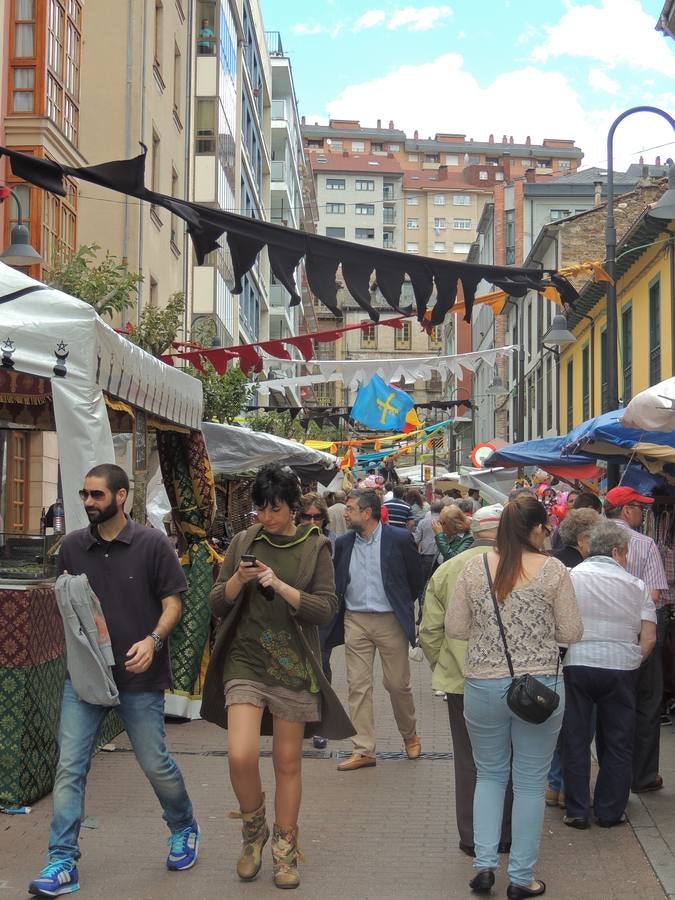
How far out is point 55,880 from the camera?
5.35m

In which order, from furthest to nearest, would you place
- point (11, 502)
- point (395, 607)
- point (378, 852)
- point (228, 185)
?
point (228, 185) → point (11, 502) → point (395, 607) → point (378, 852)

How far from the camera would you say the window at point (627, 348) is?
30.1 metres

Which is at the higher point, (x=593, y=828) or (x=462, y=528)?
(x=462, y=528)

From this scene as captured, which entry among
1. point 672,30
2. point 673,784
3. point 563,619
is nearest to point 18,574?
point 563,619

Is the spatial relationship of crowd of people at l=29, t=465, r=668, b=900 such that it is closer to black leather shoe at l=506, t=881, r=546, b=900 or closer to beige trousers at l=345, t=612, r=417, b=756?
black leather shoe at l=506, t=881, r=546, b=900

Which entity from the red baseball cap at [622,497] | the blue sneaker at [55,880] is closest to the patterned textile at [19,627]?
the blue sneaker at [55,880]

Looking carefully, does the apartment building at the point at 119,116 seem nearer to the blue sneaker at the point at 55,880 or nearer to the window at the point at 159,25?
the window at the point at 159,25

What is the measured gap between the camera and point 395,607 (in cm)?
878

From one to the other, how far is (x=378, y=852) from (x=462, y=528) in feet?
16.9

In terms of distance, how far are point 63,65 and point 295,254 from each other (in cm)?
1603

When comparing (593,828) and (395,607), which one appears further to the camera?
(395,607)

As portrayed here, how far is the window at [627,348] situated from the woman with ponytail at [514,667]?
2512 cm

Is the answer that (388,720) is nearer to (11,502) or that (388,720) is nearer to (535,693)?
(535,693)

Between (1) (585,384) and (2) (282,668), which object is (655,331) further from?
(2) (282,668)
